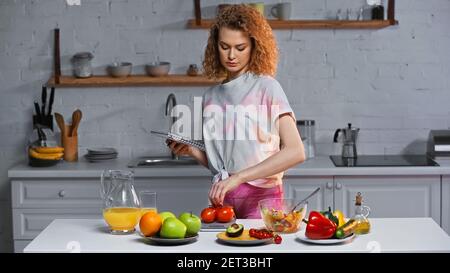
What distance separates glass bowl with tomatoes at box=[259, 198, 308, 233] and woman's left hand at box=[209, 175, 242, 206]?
0.21 metres

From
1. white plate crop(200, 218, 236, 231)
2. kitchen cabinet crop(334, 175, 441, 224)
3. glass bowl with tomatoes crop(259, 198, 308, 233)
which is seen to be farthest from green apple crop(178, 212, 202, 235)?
kitchen cabinet crop(334, 175, 441, 224)

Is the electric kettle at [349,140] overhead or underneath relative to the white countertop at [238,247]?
overhead

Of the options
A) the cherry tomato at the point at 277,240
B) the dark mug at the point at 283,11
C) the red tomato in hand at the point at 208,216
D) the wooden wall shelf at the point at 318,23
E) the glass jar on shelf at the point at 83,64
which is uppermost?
the dark mug at the point at 283,11

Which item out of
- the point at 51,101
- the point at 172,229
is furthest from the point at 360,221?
the point at 51,101

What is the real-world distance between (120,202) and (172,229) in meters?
0.29

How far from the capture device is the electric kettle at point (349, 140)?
16.7ft

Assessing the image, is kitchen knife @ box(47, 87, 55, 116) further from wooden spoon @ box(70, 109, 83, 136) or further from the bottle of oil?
the bottle of oil

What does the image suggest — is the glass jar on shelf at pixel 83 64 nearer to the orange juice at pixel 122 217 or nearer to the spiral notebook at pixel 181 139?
the spiral notebook at pixel 181 139

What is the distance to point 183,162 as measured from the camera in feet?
16.8

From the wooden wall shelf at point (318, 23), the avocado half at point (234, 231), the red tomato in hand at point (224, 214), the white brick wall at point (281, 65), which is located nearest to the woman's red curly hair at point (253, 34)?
the red tomato in hand at point (224, 214)

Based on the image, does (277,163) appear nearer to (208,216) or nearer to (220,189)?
(220,189)

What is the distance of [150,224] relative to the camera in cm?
290

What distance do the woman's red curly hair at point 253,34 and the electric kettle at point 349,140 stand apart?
171 centimetres
